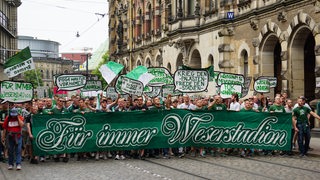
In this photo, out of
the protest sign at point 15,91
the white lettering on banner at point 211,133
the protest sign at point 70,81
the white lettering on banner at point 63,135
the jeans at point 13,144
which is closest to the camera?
the jeans at point 13,144

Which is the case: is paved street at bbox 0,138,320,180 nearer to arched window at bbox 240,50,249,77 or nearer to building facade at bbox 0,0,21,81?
arched window at bbox 240,50,249,77

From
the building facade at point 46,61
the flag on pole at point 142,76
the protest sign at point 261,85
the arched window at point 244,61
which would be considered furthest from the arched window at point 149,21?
the building facade at point 46,61

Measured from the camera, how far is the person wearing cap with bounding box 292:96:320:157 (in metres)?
18.0

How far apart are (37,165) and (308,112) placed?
7.69 metres

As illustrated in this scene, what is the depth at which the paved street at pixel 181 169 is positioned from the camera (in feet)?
46.0

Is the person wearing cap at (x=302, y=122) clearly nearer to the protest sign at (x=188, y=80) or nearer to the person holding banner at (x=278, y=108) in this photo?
the person holding banner at (x=278, y=108)

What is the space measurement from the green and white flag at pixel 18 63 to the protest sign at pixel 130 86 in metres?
2.91

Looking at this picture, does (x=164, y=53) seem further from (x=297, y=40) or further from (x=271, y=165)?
(x=271, y=165)

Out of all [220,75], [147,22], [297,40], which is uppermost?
[147,22]

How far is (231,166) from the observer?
15.8 m

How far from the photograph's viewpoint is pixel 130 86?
19266mm

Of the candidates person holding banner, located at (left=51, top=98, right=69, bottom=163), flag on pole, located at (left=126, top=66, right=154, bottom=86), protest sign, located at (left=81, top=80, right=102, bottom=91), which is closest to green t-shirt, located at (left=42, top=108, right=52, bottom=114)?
person holding banner, located at (left=51, top=98, right=69, bottom=163)

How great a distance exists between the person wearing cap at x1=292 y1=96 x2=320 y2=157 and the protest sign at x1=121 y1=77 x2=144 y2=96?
469cm

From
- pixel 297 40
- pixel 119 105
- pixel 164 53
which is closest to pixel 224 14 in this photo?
pixel 297 40
